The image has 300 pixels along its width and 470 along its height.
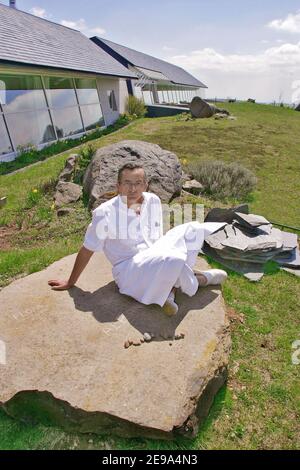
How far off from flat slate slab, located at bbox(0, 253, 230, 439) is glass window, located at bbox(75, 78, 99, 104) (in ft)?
49.7

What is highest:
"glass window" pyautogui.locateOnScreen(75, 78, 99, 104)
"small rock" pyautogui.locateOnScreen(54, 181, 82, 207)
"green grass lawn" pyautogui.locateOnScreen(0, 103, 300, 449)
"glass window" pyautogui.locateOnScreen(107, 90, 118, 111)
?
"glass window" pyautogui.locateOnScreen(75, 78, 99, 104)

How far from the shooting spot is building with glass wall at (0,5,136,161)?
38.7 ft

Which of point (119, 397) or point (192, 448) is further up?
point (119, 397)

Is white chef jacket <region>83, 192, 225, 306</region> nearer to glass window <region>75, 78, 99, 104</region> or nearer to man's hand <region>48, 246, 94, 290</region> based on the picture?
man's hand <region>48, 246, 94, 290</region>

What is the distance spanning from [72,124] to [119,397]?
14917 mm

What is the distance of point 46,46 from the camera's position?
51.1ft

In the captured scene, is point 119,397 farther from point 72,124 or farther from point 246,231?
point 72,124

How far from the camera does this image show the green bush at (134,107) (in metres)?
22.6

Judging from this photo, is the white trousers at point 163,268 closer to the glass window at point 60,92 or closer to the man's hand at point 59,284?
the man's hand at point 59,284

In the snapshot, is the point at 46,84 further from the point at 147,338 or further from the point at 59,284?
the point at 147,338

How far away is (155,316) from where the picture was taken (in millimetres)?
3256

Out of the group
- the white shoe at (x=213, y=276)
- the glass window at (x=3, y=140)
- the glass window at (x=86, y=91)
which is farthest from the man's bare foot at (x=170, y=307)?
the glass window at (x=86, y=91)

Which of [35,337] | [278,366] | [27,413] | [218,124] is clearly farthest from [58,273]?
[218,124]

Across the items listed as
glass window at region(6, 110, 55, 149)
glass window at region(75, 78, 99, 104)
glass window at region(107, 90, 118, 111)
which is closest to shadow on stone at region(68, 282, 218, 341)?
glass window at region(6, 110, 55, 149)
